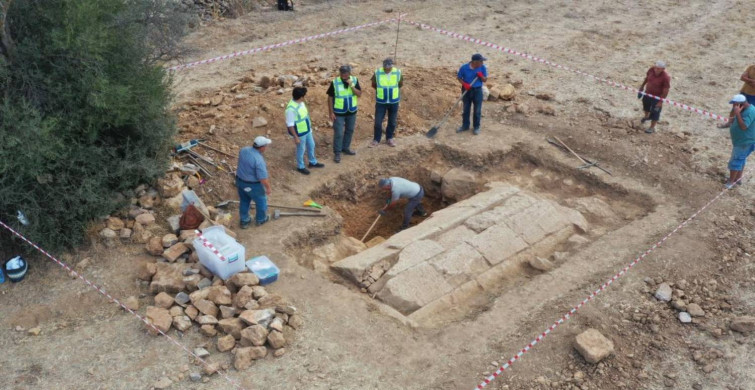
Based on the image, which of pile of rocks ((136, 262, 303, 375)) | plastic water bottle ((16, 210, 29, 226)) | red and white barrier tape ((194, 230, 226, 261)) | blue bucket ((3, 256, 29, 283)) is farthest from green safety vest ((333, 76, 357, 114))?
blue bucket ((3, 256, 29, 283))

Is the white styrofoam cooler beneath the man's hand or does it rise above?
beneath

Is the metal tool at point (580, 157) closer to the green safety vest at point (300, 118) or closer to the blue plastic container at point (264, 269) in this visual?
the green safety vest at point (300, 118)

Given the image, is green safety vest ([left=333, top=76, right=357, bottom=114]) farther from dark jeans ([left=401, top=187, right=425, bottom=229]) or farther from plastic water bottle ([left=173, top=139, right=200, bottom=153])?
plastic water bottle ([left=173, top=139, right=200, bottom=153])

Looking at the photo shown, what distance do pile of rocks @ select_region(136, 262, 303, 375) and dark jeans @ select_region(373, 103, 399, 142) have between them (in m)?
4.06

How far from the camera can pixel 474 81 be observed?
9.84 meters

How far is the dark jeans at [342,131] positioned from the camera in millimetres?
9219

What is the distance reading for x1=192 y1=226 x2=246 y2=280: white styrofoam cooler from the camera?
21.4 feet

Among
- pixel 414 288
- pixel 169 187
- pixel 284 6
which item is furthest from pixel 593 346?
pixel 284 6

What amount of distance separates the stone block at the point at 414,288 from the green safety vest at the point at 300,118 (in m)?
2.84

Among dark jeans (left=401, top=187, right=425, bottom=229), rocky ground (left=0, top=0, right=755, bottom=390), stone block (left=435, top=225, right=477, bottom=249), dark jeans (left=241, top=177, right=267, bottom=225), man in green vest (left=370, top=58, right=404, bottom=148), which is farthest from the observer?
man in green vest (left=370, top=58, right=404, bottom=148)

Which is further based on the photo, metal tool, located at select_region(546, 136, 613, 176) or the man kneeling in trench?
metal tool, located at select_region(546, 136, 613, 176)

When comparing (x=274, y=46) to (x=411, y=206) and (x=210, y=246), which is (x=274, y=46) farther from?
(x=210, y=246)

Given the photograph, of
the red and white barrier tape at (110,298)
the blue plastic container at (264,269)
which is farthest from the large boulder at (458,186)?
the red and white barrier tape at (110,298)

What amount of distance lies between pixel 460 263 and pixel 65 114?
5150 millimetres
